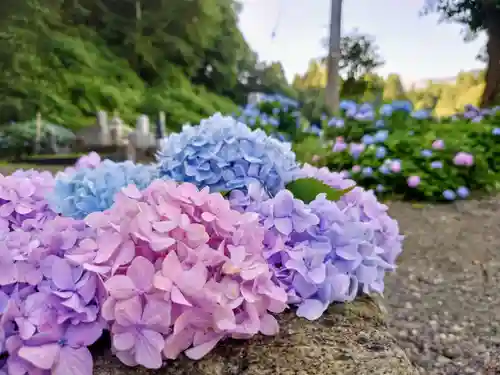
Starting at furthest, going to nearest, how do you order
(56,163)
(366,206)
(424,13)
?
(424,13), (56,163), (366,206)

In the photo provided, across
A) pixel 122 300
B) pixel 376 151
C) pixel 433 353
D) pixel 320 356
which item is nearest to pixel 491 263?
pixel 433 353

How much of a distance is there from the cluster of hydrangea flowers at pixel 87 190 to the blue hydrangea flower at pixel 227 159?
0.30ft

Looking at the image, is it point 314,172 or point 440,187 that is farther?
point 440,187

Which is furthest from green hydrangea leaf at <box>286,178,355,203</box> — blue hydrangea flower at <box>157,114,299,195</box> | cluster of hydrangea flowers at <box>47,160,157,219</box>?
cluster of hydrangea flowers at <box>47,160,157,219</box>

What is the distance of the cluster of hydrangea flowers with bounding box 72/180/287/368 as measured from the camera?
579 millimetres

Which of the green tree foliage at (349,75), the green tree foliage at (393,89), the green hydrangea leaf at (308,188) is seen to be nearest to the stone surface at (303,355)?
the green hydrangea leaf at (308,188)

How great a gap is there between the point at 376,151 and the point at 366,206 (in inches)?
92.7

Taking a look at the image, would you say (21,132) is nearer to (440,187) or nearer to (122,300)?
(440,187)

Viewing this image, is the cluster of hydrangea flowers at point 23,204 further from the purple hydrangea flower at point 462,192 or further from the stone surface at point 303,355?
the purple hydrangea flower at point 462,192

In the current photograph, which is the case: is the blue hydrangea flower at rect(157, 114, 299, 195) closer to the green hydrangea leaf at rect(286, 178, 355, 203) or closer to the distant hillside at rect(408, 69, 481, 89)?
the green hydrangea leaf at rect(286, 178, 355, 203)

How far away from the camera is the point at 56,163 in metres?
3.06

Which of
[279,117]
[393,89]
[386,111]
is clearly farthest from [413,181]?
[393,89]

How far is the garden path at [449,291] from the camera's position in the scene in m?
1.44

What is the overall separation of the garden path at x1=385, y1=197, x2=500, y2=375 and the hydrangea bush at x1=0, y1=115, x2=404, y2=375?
67 centimetres
